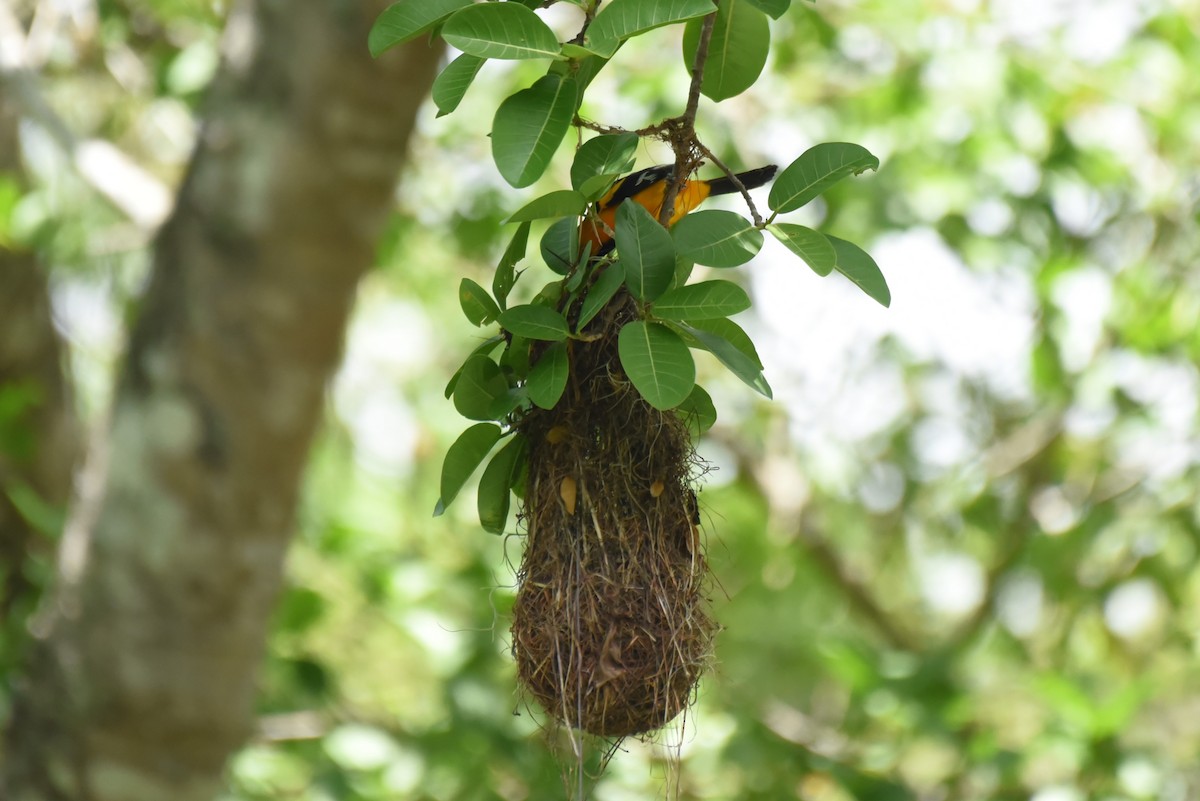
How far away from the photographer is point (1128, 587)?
4.30 meters

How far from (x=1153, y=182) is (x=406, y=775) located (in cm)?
365

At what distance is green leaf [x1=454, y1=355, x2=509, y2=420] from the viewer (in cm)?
149

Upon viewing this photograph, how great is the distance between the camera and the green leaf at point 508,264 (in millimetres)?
1500

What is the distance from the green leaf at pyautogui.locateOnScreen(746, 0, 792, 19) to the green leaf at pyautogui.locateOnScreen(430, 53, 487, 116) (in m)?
0.31

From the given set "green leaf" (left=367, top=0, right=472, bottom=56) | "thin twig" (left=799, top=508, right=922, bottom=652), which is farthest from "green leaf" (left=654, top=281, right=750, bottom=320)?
"thin twig" (left=799, top=508, right=922, bottom=652)

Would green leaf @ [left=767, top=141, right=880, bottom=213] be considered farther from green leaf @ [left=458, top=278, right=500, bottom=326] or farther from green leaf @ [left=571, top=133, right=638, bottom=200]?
green leaf @ [left=458, top=278, right=500, bottom=326]

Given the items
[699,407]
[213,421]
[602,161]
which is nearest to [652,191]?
[699,407]

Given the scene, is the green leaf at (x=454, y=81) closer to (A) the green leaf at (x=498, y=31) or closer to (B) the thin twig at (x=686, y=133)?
(A) the green leaf at (x=498, y=31)

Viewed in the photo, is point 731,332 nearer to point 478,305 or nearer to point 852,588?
point 478,305

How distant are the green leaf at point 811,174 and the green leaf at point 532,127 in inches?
10.4

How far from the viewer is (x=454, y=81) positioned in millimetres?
1281

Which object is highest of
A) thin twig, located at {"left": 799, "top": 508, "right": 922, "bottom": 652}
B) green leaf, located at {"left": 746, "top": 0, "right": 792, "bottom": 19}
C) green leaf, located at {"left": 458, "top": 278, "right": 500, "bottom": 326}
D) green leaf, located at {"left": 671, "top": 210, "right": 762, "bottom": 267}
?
thin twig, located at {"left": 799, "top": 508, "right": 922, "bottom": 652}

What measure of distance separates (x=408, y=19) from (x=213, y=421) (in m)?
2.52

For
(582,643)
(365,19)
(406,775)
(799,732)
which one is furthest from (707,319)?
(799,732)
